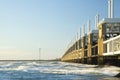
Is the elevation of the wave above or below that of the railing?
below

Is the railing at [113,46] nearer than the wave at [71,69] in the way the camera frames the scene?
No

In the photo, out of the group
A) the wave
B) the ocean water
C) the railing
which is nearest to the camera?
the ocean water

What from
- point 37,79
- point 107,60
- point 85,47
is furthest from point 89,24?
point 37,79

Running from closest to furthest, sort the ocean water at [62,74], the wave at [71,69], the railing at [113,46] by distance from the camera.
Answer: the ocean water at [62,74], the wave at [71,69], the railing at [113,46]

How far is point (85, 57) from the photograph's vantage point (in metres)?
95.6

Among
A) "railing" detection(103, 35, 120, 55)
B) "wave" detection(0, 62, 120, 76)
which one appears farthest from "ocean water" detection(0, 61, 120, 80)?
"railing" detection(103, 35, 120, 55)

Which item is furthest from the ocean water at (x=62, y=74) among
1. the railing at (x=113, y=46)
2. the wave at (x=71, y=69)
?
the railing at (x=113, y=46)

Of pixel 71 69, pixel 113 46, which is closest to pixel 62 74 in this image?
pixel 71 69

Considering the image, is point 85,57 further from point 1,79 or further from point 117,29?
point 1,79

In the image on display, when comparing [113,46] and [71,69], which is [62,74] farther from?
[113,46]

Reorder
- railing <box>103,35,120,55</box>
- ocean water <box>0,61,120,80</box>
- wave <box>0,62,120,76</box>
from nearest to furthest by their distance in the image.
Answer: ocean water <box>0,61,120,80</box> → wave <box>0,62,120,76</box> → railing <box>103,35,120,55</box>

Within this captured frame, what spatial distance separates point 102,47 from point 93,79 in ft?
128

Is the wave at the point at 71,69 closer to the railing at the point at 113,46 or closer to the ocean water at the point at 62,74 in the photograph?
the ocean water at the point at 62,74

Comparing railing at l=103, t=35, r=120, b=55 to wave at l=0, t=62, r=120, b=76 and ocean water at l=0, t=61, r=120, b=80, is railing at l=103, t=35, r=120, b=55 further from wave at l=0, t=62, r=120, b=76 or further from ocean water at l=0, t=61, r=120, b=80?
ocean water at l=0, t=61, r=120, b=80
